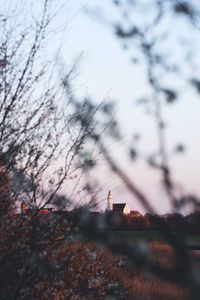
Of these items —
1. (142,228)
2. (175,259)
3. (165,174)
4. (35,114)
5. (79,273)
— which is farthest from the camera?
(79,273)

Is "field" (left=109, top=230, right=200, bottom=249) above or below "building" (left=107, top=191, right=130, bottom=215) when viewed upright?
below

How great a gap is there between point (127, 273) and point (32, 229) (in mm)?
4656

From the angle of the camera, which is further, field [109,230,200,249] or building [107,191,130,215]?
building [107,191,130,215]

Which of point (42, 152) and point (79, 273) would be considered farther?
point (79, 273)

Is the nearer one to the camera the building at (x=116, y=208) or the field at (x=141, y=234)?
the field at (x=141, y=234)

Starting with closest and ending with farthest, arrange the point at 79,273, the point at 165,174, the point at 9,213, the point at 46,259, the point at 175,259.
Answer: the point at 175,259 → the point at 165,174 → the point at 46,259 → the point at 9,213 → the point at 79,273

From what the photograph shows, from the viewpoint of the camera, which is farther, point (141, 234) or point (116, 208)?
point (116, 208)

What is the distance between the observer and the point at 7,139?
17.6 ft

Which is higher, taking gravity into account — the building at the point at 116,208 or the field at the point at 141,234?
the building at the point at 116,208

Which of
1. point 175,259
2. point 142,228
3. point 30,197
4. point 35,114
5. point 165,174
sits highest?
point 35,114

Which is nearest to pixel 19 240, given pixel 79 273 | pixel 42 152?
pixel 42 152

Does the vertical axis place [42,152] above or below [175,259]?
above

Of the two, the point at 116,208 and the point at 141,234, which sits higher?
the point at 116,208

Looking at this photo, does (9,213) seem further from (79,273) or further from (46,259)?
(79,273)
